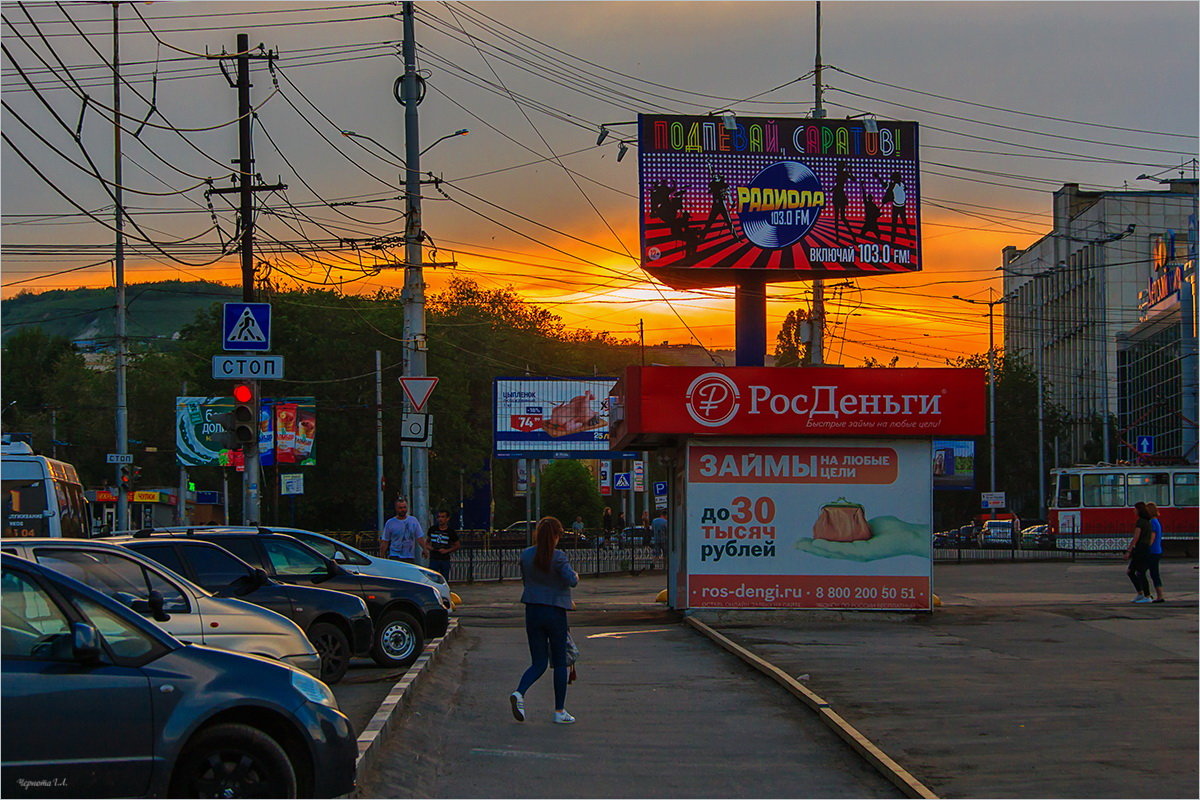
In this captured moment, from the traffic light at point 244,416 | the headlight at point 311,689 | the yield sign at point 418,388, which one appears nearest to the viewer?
the headlight at point 311,689

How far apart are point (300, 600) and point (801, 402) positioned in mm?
10310

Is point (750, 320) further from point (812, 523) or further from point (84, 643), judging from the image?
point (84, 643)

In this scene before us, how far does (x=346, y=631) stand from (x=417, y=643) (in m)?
1.88

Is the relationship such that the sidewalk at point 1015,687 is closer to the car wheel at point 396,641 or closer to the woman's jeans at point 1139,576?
the woman's jeans at point 1139,576

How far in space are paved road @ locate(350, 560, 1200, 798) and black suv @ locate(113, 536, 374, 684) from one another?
3.33 ft

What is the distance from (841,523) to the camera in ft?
72.5

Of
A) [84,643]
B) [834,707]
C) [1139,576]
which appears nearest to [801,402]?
[1139,576]

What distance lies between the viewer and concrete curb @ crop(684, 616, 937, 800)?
8844mm

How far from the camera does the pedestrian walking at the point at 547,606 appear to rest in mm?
11367

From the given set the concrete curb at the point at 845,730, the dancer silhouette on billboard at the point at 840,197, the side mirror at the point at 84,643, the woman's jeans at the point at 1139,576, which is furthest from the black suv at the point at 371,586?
the woman's jeans at the point at 1139,576

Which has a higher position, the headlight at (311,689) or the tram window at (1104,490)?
the headlight at (311,689)

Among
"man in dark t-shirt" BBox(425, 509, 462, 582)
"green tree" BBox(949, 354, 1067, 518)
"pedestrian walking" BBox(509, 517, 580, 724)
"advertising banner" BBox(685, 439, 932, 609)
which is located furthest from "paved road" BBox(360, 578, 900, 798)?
"green tree" BBox(949, 354, 1067, 518)

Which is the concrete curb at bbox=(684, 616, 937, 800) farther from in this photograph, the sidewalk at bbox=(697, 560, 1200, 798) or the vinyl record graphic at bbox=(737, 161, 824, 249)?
the vinyl record graphic at bbox=(737, 161, 824, 249)

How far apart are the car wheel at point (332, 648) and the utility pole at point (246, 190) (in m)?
8.47
